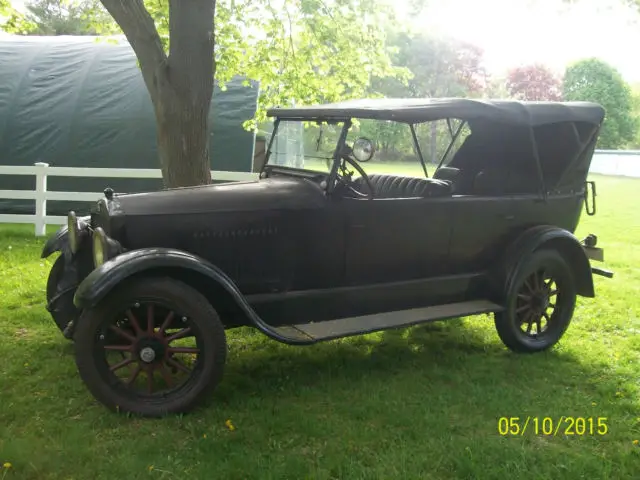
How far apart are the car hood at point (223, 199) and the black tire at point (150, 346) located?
0.59m

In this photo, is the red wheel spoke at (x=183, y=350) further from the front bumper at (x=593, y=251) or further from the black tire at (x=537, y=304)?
the front bumper at (x=593, y=251)

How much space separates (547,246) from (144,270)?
3.35 meters

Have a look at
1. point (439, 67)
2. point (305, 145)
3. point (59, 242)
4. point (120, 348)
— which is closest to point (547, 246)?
point (305, 145)

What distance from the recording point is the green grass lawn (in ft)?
10.8

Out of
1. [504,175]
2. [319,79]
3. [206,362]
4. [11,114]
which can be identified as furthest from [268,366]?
[11,114]

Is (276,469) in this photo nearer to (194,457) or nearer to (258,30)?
(194,457)

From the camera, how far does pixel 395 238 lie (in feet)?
15.1

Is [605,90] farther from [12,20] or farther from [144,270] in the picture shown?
[144,270]

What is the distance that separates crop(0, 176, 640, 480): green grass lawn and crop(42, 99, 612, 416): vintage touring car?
315 mm

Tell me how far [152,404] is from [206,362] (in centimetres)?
44

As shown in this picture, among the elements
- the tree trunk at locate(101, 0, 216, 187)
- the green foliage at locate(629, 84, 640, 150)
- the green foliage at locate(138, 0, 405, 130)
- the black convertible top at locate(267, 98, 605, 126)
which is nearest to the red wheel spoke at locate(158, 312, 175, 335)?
the black convertible top at locate(267, 98, 605, 126)

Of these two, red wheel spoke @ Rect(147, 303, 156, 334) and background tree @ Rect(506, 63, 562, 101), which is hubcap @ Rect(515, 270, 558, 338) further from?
background tree @ Rect(506, 63, 562, 101)

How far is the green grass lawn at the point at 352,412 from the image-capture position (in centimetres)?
328
